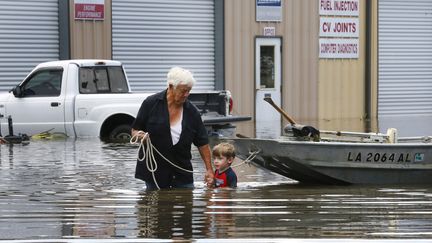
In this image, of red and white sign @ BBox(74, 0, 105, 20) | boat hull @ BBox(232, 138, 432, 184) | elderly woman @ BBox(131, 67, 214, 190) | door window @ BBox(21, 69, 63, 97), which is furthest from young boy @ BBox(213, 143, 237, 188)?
red and white sign @ BBox(74, 0, 105, 20)

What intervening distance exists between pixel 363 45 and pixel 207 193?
21318 mm

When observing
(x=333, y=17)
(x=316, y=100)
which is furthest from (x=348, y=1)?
(x=316, y=100)

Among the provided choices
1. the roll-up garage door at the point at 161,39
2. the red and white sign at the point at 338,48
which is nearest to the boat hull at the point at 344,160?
the roll-up garage door at the point at 161,39

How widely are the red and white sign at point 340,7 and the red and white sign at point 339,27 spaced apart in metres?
0.17

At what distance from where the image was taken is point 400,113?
31812 mm

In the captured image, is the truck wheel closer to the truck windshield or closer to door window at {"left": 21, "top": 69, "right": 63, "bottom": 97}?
the truck windshield

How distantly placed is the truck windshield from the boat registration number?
27.8ft

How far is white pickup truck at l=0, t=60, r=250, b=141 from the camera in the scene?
61.5 feet

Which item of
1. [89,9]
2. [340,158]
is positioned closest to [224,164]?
[340,158]

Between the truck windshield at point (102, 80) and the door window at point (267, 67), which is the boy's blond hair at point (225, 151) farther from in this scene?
the door window at point (267, 67)

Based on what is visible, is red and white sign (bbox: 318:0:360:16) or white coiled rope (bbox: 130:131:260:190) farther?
red and white sign (bbox: 318:0:360:16)

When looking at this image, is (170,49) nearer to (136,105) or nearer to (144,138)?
(136,105)

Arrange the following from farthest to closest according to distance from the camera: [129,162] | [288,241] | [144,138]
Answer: [129,162]
[144,138]
[288,241]

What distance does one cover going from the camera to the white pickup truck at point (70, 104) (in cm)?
1875
